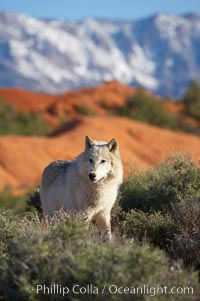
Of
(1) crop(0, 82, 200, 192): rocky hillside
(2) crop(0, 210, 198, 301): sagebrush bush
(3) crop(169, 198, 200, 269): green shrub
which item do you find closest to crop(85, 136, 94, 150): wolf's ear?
(3) crop(169, 198, 200, 269): green shrub

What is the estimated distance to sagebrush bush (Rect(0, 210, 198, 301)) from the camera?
6.96 metres

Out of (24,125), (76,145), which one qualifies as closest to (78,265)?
(76,145)

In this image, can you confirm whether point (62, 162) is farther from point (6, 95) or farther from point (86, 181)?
point (6, 95)

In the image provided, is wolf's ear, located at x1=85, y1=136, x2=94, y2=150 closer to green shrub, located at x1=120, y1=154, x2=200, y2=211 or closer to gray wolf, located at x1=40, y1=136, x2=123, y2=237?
gray wolf, located at x1=40, y1=136, x2=123, y2=237

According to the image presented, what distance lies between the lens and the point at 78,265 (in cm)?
710

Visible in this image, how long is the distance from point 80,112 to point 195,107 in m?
10.8

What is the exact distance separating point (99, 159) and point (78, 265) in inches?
114

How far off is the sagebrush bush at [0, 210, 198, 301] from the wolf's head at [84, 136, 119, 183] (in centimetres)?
193

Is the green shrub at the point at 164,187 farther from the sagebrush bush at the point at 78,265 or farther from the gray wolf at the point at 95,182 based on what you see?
the sagebrush bush at the point at 78,265

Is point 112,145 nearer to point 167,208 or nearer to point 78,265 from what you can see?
point 167,208

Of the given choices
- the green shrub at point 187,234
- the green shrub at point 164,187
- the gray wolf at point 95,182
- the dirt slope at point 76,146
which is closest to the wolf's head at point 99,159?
the gray wolf at point 95,182

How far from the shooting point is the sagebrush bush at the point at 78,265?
6961 mm

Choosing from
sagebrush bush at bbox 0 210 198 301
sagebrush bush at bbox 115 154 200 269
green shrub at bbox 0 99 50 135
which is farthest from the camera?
green shrub at bbox 0 99 50 135

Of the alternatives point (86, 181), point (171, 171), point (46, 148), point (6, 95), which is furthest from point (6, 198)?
point (6, 95)
